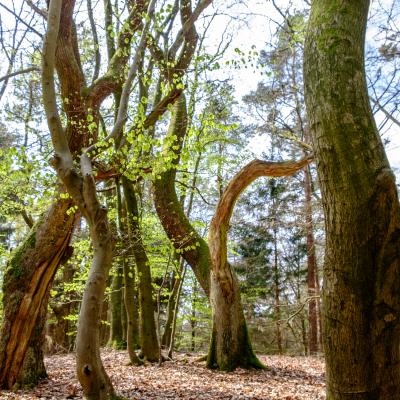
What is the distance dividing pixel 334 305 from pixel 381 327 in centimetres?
29

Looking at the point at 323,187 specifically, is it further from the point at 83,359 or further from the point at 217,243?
the point at 217,243

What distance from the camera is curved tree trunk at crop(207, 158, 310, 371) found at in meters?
7.41

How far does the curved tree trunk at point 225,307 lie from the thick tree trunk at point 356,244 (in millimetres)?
4818

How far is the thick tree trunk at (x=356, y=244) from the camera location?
224 centimetres

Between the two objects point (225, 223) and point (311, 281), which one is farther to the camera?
point (311, 281)

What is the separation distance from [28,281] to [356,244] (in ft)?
17.3

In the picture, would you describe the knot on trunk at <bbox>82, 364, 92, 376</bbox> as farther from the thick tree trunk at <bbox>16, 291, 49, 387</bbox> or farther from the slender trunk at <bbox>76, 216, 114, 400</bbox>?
the thick tree trunk at <bbox>16, 291, 49, 387</bbox>

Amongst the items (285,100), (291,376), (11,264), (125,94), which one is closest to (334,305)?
(125,94)

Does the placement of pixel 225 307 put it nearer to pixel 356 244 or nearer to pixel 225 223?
pixel 225 223

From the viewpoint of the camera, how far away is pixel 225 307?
7.54 metres

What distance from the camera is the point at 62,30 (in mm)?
6121

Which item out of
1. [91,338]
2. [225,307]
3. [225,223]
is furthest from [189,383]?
[91,338]

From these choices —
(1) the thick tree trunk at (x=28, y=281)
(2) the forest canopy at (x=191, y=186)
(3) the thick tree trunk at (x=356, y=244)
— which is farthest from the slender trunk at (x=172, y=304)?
(3) the thick tree trunk at (x=356, y=244)

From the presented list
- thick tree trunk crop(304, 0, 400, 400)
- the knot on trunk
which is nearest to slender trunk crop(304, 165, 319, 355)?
the knot on trunk
